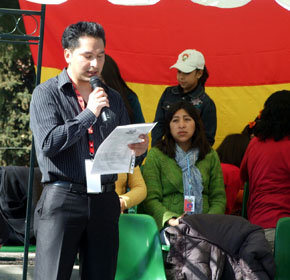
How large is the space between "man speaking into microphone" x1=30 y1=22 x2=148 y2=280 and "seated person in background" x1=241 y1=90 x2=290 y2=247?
78.9 inches

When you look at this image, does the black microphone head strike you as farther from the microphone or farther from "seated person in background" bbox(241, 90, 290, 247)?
"seated person in background" bbox(241, 90, 290, 247)

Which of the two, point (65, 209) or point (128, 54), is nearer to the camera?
point (65, 209)

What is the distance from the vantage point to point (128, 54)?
→ 675cm

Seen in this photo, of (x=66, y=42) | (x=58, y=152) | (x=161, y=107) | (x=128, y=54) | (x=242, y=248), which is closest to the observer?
(x=58, y=152)

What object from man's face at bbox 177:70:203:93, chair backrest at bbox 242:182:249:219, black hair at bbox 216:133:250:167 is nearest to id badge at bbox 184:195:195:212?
chair backrest at bbox 242:182:249:219

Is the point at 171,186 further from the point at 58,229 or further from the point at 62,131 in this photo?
the point at 62,131

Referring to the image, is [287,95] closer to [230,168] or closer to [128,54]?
[230,168]

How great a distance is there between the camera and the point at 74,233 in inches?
114

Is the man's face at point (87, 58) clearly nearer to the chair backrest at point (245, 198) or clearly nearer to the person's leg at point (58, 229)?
the person's leg at point (58, 229)

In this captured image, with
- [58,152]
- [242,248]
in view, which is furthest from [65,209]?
[242,248]

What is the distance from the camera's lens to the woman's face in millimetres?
5016

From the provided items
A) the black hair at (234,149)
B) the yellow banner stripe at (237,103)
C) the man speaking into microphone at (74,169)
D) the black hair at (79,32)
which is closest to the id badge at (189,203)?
the black hair at (234,149)

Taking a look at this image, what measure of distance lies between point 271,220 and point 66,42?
2.44 meters

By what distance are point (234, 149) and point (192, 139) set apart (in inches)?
47.3
